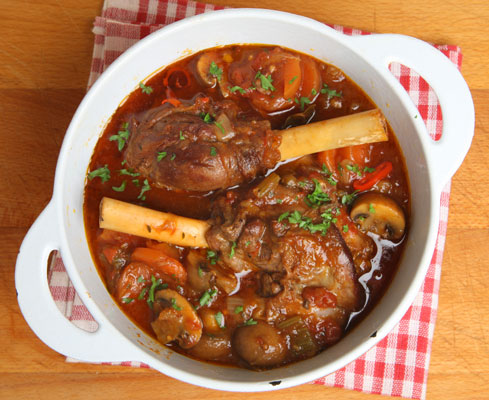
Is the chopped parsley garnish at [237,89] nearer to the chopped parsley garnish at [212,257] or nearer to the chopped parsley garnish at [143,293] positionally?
the chopped parsley garnish at [212,257]

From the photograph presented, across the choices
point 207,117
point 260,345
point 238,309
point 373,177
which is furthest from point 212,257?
point 373,177

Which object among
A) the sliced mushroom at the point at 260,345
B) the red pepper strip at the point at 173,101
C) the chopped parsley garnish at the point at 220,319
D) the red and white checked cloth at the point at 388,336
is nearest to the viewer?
→ the sliced mushroom at the point at 260,345

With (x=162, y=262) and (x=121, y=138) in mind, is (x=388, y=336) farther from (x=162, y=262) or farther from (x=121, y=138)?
(x=121, y=138)

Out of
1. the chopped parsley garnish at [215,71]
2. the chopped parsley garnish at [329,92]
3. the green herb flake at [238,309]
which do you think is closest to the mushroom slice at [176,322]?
the green herb flake at [238,309]

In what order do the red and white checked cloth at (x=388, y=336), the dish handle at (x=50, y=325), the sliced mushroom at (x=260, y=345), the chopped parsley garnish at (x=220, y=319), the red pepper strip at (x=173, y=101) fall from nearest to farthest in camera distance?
the dish handle at (x=50, y=325) < the sliced mushroom at (x=260, y=345) < the chopped parsley garnish at (x=220, y=319) < the red pepper strip at (x=173, y=101) < the red and white checked cloth at (x=388, y=336)

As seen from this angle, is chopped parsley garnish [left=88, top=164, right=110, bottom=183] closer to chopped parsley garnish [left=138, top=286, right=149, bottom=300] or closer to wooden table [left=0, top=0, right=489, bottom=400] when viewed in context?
wooden table [left=0, top=0, right=489, bottom=400]

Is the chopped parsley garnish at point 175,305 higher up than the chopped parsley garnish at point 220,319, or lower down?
higher up

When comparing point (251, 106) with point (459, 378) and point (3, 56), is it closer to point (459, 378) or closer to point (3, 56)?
point (3, 56)

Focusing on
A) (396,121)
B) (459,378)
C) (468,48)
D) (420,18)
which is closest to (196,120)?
(396,121)
